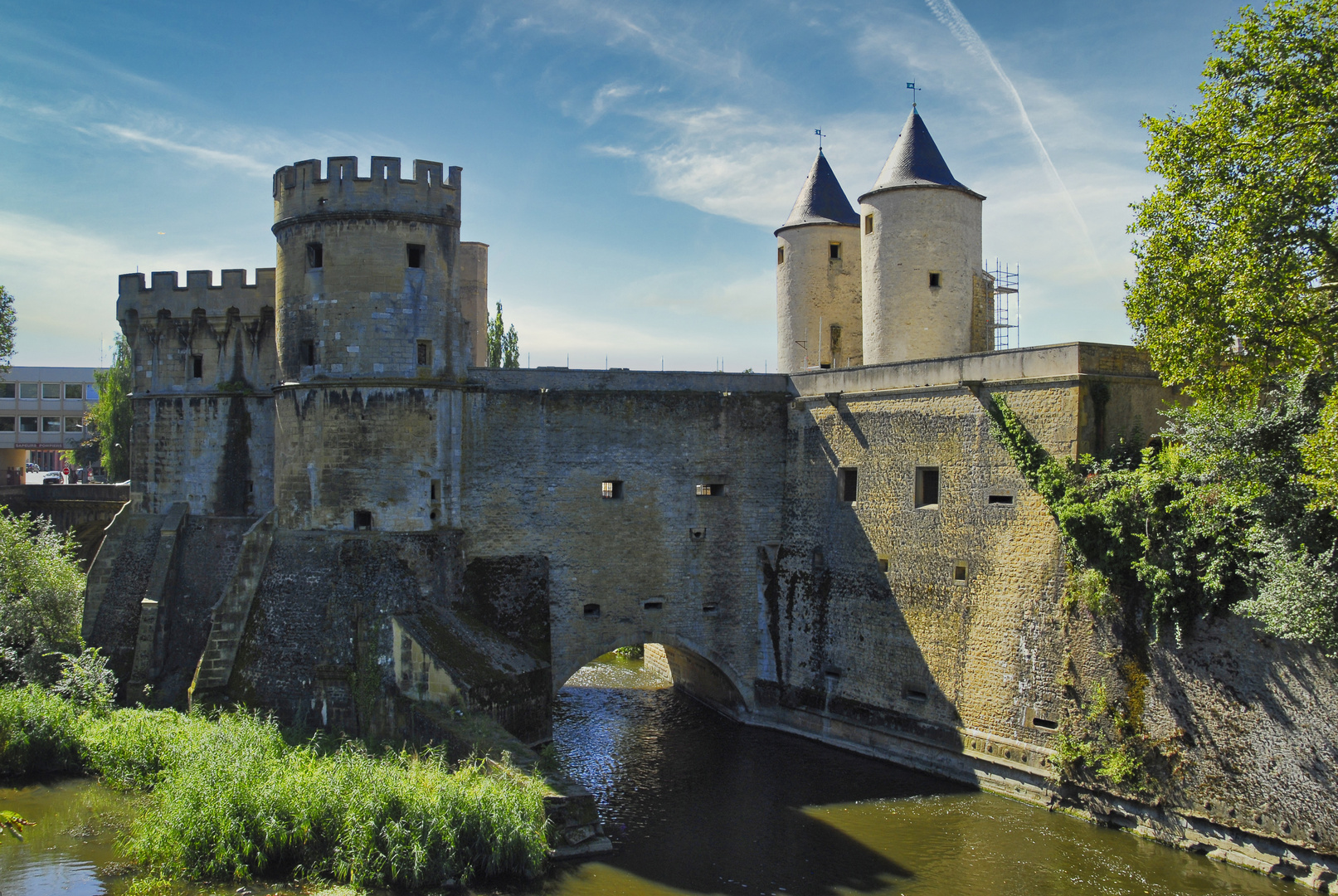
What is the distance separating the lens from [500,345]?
42.6m

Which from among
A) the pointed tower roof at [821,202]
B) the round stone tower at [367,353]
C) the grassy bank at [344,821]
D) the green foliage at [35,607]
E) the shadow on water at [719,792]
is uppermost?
the pointed tower roof at [821,202]

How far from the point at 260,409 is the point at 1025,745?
18.9 metres

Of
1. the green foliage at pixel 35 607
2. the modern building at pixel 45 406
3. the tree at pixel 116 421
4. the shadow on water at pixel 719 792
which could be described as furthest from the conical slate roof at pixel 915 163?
the modern building at pixel 45 406

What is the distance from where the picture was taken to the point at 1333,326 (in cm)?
1471

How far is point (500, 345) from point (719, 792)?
27439mm

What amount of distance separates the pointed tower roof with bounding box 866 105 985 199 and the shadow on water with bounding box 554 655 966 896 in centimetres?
1331

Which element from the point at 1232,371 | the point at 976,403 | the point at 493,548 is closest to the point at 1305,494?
the point at 1232,371

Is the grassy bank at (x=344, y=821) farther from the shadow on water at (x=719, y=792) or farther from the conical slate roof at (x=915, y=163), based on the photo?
the conical slate roof at (x=915, y=163)

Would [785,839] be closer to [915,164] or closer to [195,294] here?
[915,164]

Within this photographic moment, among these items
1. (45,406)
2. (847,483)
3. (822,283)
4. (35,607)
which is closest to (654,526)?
(847,483)

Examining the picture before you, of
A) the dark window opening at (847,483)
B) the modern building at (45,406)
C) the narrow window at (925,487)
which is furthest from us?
the modern building at (45,406)

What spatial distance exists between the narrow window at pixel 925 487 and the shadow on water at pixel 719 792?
553 centimetres

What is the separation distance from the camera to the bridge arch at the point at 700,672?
21.9 m

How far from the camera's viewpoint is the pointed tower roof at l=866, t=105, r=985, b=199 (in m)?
23.5
